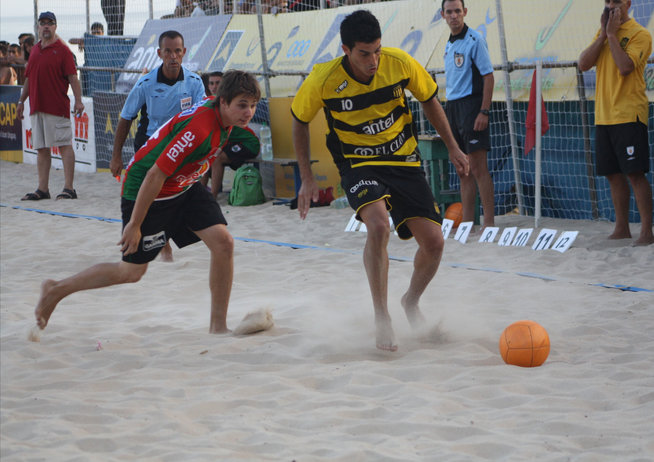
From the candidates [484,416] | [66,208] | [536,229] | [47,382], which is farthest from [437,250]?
[66,208]

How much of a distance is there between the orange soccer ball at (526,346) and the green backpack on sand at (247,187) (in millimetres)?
6991

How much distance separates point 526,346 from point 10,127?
1497 cm

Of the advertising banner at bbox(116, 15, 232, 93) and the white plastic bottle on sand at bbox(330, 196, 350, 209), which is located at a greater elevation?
the advertising banner at bbox(116, 15, 232, 93)

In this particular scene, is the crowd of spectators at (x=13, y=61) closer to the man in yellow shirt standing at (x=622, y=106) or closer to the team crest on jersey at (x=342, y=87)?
the man in yellow shirt standing at (x=622, y=106)

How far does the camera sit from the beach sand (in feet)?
10.8

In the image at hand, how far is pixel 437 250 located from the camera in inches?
189

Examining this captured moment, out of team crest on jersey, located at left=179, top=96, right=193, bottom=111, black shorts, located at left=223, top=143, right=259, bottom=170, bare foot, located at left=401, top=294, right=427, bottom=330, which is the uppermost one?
team crest on jersey, located at left=179, top=96, right=193, bottom=111

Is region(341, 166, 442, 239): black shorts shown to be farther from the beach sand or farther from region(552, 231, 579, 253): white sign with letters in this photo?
region(552, 231, 579, 253): white sign with letters

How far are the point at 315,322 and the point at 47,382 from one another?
170 centimetres

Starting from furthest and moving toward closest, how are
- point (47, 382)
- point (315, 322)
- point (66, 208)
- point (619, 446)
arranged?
point (66, 208) < point (315, 322) < point (47, 382) < point (619, 446)

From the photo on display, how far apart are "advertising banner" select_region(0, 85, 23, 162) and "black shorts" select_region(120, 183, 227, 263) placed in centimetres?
1272

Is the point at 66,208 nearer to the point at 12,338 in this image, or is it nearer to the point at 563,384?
the point at 12,338

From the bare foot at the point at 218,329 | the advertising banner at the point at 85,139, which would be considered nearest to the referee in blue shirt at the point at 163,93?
the bare foot at the point at 218,329

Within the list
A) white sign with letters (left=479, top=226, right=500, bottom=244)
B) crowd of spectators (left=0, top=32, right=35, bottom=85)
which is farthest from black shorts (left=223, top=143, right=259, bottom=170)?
crowd of spectators (left=0, top=32, right=35, bottom=85)
